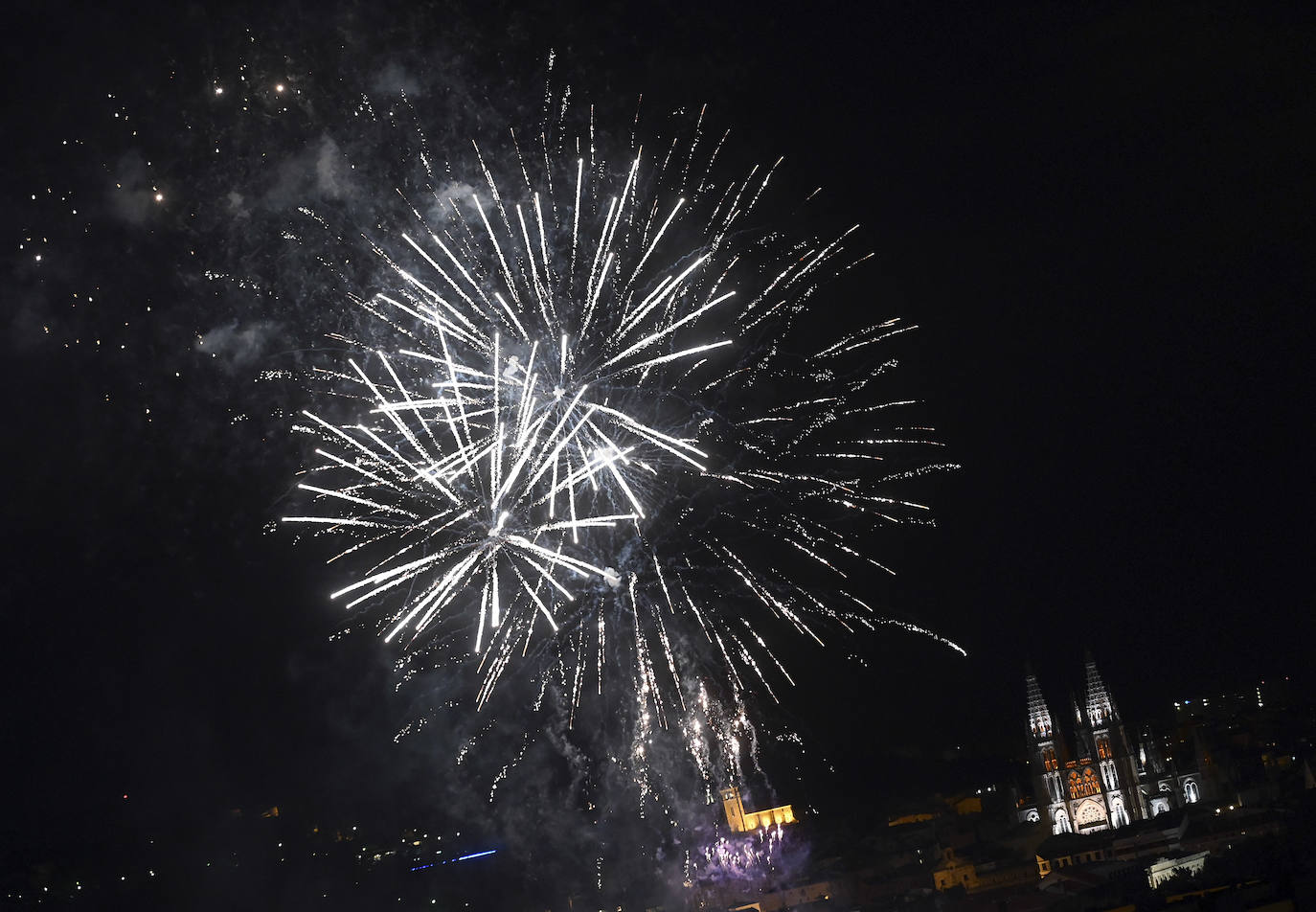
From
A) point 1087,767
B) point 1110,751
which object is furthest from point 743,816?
point 1110,751

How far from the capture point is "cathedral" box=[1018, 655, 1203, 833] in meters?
48.4

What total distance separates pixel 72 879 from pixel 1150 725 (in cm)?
4707

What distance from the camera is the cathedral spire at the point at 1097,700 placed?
163 ft

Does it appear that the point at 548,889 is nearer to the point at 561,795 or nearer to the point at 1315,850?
the point at 561,795

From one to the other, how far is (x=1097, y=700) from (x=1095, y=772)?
3.09 m

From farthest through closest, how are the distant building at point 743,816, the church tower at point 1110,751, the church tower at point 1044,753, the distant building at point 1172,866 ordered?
the church tower at point 1044,753, the church tower at point 1110,751, the distant building at point 743,816, the distant building at point 1172,866

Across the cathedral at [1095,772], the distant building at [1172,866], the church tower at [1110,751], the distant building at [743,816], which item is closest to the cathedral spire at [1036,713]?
the cathedral at [1095,772]

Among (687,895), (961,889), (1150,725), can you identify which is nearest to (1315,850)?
(961,889)

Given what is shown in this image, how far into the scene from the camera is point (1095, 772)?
4959 centimetres

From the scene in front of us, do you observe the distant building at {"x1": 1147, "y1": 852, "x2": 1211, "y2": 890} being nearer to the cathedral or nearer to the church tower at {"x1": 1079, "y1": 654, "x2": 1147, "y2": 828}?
the cathedral

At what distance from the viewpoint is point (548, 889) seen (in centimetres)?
3816

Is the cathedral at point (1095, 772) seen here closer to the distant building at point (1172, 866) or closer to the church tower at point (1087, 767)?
the church tower at point (1087, 767)

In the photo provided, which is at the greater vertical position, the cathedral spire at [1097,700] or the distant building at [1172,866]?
the cathedral spire at [1097,700]

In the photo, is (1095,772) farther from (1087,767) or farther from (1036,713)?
(1036,713)
